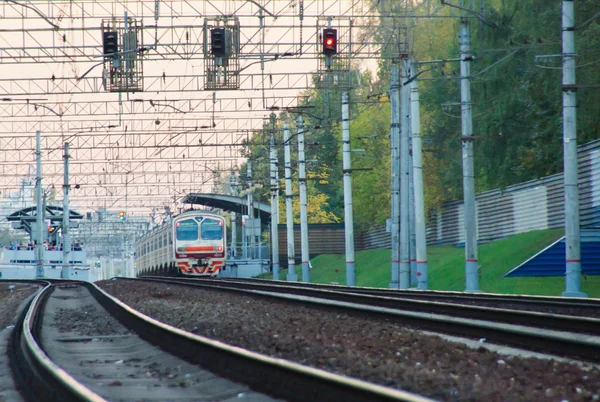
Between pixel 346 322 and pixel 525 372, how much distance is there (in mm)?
6506

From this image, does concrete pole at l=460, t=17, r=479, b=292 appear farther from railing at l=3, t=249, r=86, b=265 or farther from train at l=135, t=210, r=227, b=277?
railing at l=3, t=249, r=86, b=265

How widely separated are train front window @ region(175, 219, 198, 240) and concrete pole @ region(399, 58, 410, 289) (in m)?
14.0

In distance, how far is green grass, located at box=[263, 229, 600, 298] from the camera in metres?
29.4

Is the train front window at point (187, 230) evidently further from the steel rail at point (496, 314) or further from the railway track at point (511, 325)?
the railway track at point (511, 325)

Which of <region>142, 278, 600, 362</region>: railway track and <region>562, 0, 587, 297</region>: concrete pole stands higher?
<region>562, 0, 587, 297</region>: concrete pole

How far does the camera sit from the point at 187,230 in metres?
46.2

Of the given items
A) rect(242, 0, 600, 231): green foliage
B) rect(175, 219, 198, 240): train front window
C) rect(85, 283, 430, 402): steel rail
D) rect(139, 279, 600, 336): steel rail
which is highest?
rect(242, 0, 600, 231): green foliage

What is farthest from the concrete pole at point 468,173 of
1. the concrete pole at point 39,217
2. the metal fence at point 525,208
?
the concrete pole at point 39,217

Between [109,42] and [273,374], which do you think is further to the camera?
[109,42]

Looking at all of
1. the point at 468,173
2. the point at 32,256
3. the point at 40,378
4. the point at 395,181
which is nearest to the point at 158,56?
the point at 395,181

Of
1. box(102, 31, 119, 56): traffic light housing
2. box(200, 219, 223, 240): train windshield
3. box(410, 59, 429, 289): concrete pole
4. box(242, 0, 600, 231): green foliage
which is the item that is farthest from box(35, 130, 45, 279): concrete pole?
box(102, 31, 119, 56): traffic light housing

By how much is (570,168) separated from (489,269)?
35.4ft

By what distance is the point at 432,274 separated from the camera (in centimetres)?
3912

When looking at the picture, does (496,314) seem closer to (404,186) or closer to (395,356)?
(395,356)
